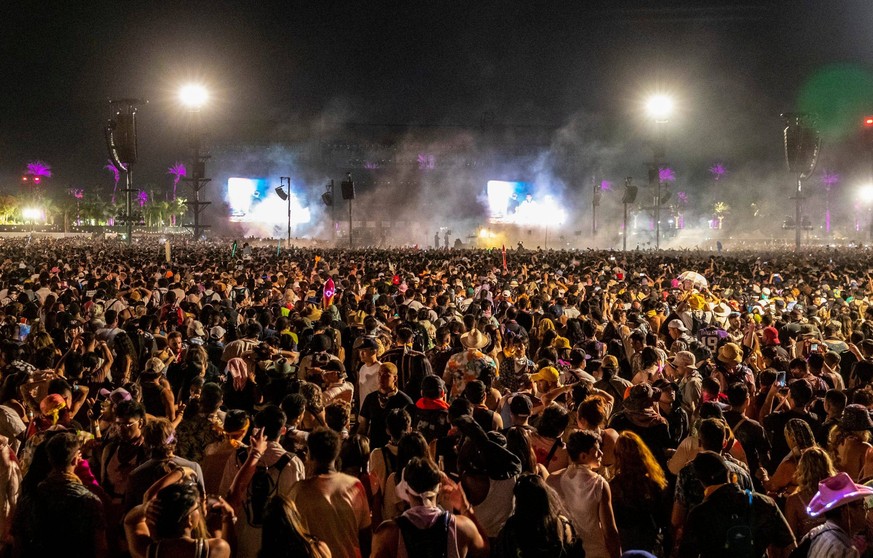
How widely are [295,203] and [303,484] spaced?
76.9m

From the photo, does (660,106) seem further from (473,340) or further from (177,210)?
(177,210)

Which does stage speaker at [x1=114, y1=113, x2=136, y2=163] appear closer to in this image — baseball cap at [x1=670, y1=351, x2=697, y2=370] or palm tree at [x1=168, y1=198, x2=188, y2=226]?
baseball cap at [x1=670, y1=351, x2=697, y2=370]

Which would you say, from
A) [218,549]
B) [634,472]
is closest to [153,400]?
[218,549]

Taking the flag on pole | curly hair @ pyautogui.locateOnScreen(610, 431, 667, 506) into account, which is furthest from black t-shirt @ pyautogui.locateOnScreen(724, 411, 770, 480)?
the flag on pole

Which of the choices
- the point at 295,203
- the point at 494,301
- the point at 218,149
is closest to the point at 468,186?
the point at 295,203

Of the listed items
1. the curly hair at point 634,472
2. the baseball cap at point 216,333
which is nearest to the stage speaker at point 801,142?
the baseball cap at point 216,333

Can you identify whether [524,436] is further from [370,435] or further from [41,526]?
[41,526]

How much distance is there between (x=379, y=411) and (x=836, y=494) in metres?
3.38

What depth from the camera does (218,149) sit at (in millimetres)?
79312

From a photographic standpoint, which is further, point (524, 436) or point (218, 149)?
point (218, 149)

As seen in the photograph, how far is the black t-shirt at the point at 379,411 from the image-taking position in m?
6.00

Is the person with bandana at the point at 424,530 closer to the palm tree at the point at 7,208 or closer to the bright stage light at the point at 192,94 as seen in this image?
the bright stage light at the point at 192,94

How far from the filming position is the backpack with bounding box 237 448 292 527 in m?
3.97

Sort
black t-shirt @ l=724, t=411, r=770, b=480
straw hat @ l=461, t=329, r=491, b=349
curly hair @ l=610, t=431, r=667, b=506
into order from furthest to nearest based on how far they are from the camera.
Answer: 1. straw hat @ l=461, t=329, r=491, b=349
2. black t-shirt @ l=724, t=411, r=770, b=480
3. curly hair @ l=610, t=431, r=667, b=506
